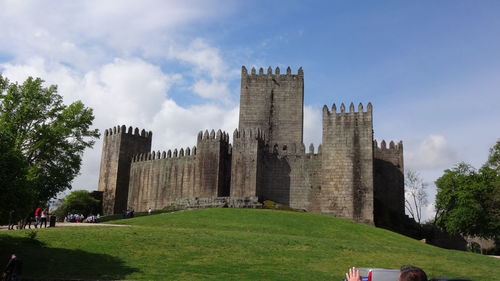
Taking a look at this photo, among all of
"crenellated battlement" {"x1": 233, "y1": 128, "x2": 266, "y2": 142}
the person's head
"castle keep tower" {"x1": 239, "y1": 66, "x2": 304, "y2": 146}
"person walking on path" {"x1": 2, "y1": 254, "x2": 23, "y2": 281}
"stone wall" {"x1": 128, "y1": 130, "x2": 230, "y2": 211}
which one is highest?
"castle keep tower" {"x1": 239, "y1": 66, "x2": 304, "y2": 146}

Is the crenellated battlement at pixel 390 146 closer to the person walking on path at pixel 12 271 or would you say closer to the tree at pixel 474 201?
the tree at pixel 474 201

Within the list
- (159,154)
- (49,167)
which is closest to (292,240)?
(49,167)

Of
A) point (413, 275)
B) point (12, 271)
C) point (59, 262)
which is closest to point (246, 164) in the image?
point (59, 262)

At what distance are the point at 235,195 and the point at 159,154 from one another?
14439mm

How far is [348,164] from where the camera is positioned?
47.4 metres

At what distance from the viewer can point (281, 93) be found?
58219mm

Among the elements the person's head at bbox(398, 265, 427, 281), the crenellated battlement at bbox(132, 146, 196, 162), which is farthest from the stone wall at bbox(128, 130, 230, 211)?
the person's head at bbox(398, 265, 427, 281)

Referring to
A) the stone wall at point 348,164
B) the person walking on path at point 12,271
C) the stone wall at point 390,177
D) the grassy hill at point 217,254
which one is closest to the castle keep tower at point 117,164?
the stone wall at point 348,164

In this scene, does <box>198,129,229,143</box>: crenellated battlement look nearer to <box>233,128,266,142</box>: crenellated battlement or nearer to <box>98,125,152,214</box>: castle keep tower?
<box>233,128,266,142</box>: crenellated battlement

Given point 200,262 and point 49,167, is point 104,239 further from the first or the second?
point 49,167

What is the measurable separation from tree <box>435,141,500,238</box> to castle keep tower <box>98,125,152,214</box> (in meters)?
35.8

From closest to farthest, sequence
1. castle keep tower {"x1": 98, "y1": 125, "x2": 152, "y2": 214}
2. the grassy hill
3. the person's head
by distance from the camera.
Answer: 1. the person's head
2. the grassy hill
3. castle keep tower {"x1": 98, "y1": 125, "x2": 152, "y2": 214}

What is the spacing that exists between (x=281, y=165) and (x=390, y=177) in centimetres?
1078

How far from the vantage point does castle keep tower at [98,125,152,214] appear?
207 feet
